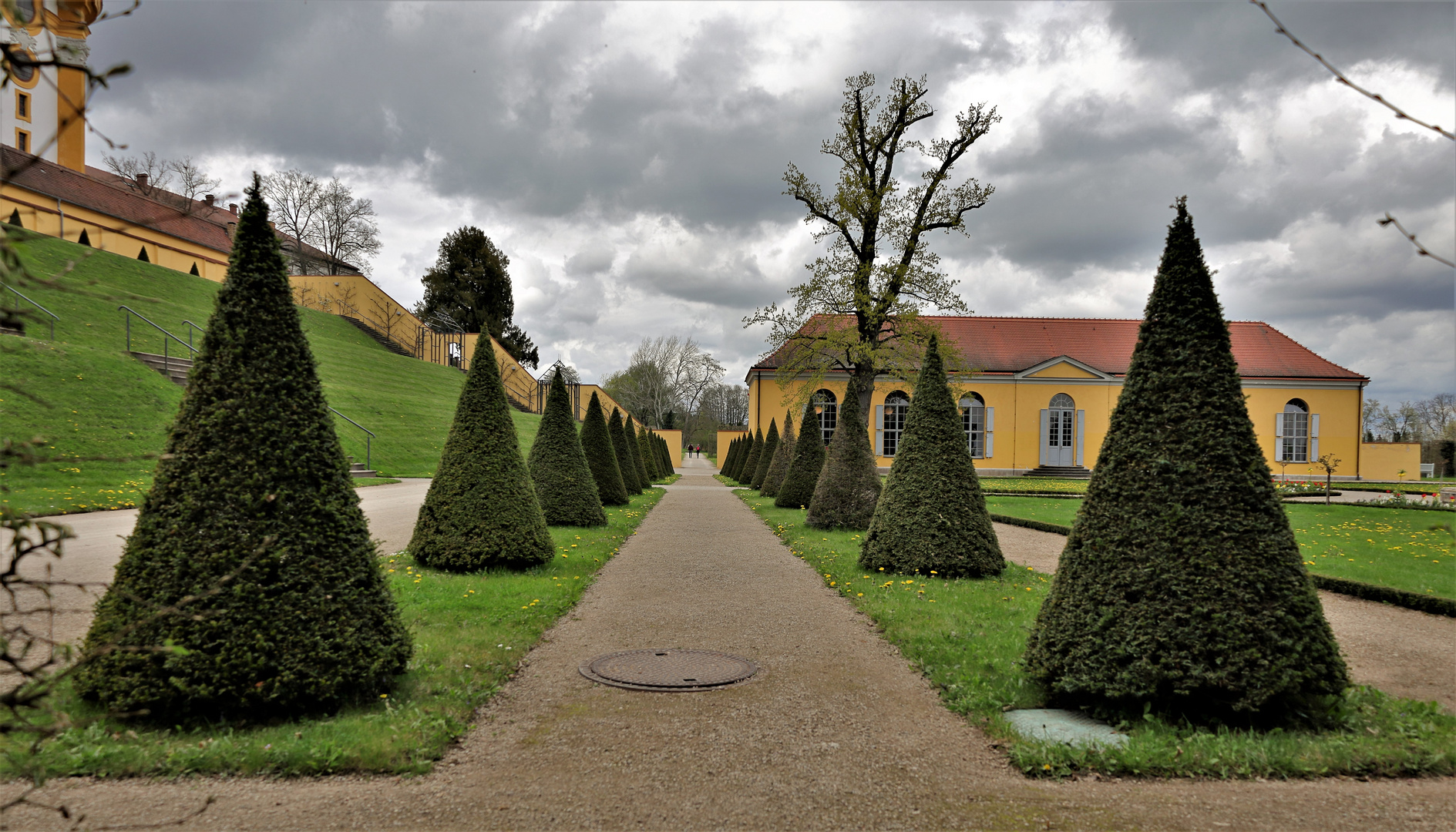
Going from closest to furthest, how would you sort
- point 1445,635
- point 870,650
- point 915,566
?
point 870,650
point 1445,635
point 915,566

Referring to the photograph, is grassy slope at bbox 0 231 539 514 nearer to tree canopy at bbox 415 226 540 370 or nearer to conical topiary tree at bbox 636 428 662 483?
conical topiary tree at bbox 636 428 662 483

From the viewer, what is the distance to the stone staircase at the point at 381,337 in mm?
43312

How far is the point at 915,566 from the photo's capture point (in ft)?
29.8

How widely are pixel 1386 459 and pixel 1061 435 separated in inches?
585

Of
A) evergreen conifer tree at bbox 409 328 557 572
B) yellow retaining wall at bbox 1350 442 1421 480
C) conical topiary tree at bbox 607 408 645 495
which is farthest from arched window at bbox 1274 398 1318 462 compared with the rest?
evergreen conifer tree at bbox 409 328 557 572

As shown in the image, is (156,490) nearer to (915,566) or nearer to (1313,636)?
(1313,636)

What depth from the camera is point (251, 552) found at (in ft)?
14.0

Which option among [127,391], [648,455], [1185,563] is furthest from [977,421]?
[1185,563]

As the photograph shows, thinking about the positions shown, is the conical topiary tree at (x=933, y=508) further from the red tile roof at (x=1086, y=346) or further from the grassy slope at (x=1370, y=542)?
the red tile roof at (x=1086, y=346)

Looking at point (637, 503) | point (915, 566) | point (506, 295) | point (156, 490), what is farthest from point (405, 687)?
point (506, 295)

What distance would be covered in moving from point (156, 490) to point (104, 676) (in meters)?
0.95

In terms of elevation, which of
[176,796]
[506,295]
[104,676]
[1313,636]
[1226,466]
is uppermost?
[506,295]

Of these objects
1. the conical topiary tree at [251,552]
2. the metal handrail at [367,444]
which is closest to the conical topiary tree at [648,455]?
the metal handrail at [367,444]

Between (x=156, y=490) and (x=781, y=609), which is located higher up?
(x=156, y=490)
